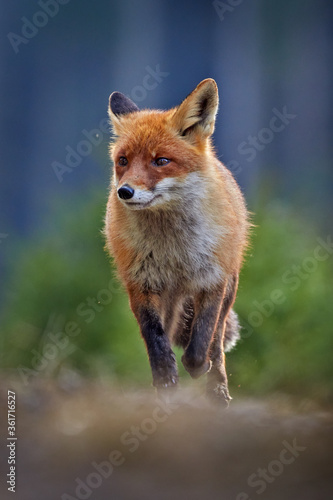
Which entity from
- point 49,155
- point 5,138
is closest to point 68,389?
point 49,155

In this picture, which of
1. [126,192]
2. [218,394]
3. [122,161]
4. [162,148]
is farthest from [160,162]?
[218,394]

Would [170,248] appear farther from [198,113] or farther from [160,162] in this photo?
[198,113]

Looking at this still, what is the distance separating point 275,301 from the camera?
5.30m

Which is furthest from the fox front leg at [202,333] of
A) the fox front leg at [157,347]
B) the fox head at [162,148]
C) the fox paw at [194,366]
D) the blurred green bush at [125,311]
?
the blurred green bush at [125,311]

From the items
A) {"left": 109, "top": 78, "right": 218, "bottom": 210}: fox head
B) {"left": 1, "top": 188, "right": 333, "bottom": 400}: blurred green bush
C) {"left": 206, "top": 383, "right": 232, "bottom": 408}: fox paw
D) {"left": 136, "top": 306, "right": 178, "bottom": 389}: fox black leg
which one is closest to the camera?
{"left": 109, "top": 78, "right": 218, "bottom": 210}: fox head

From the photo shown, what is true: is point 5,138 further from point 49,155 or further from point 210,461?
point 210,461

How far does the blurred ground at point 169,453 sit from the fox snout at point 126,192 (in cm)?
100

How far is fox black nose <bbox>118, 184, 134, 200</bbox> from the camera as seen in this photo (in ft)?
9.29

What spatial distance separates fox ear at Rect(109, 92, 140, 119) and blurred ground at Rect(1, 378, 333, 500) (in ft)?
4.71

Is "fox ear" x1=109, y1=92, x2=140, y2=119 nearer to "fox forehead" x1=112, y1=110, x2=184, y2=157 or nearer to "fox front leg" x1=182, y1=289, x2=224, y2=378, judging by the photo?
"fox forehead" x1=112, y1=110, x2=184, y2=157

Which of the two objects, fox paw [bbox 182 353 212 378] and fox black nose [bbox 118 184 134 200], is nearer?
fox black nose [bbox 118 184 134 200]

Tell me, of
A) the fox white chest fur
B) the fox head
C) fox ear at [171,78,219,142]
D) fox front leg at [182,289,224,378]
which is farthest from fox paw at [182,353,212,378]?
fox ear at [171,78,219,142]

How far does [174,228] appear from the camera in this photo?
3.39 meters

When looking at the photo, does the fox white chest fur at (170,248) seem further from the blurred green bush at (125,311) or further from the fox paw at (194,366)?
the blurred green bush at (125,311)
